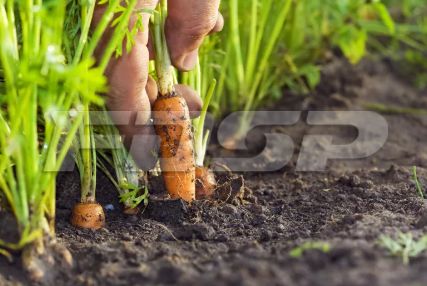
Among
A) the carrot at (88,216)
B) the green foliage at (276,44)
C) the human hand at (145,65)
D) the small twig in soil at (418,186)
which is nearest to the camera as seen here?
the human hand at (145,65)

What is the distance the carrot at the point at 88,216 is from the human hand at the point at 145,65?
20cm

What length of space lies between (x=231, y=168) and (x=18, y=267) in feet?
3.46

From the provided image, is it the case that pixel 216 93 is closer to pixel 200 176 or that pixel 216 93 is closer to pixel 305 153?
pixel 305 153

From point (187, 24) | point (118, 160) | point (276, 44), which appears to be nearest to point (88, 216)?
point (118, 160)

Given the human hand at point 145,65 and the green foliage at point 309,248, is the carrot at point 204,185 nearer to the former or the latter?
the human hand at point 145,65

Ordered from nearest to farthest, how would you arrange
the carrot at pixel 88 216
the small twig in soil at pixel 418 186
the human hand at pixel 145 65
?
the human hand at pixel 145 65, the carrot at pixel 88 216, the small twig in soil at pixel 418 186

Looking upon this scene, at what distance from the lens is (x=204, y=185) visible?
2121mm

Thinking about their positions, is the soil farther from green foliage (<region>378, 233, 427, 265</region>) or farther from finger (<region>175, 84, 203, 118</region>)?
finger (<region>175, 84, 203, 118</region>)

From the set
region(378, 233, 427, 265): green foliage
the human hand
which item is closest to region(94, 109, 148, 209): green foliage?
the human hand

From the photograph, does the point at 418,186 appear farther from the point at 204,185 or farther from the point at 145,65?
the point at 145,65

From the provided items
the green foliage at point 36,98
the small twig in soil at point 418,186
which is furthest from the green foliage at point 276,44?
the green foliage at point 36,98

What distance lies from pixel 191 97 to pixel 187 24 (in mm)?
295

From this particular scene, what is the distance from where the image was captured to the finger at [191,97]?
2.16 metres

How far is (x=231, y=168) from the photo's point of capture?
254 centimetres
